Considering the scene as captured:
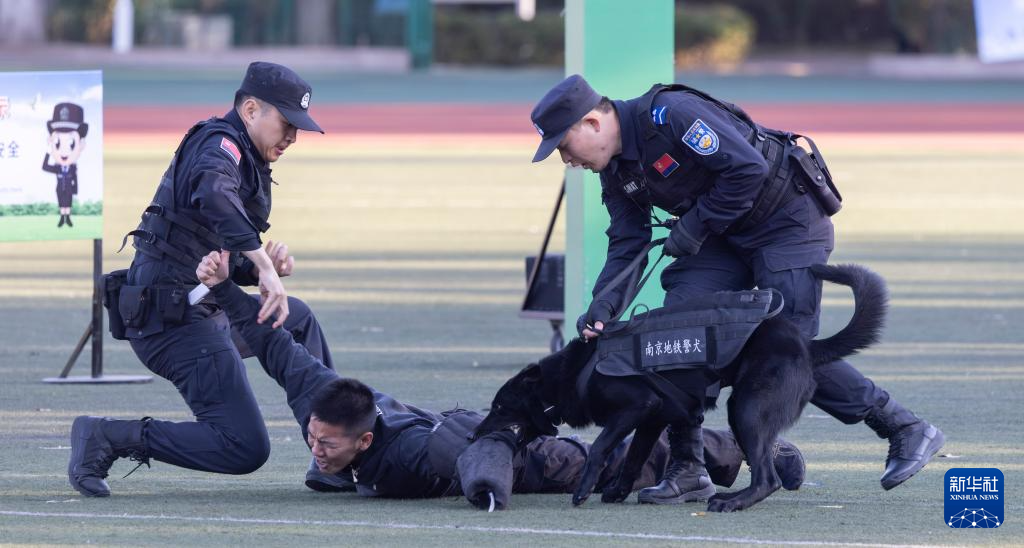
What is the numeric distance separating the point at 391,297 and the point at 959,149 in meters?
14.0

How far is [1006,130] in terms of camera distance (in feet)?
84.8

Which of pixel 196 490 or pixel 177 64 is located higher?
pixel 177 64

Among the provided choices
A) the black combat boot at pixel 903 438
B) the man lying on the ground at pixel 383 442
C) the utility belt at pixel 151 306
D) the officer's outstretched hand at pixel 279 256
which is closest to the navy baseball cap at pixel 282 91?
the officer's outstretched hand at pixel 279 256

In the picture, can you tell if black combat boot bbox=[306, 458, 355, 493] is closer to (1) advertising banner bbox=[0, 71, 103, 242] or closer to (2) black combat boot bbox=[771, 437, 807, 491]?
(2) black combat boot bbox=[771, 437, 807, 491]

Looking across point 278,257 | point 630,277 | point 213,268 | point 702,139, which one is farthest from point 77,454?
point 702,139

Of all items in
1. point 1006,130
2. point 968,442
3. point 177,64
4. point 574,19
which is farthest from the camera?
point 177,64

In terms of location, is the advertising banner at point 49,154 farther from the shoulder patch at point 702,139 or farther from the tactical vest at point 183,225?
the shoulder patch at point 702,139

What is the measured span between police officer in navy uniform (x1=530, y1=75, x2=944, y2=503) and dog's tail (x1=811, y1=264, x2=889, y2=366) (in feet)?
0.48

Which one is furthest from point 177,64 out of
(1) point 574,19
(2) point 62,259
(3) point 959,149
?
(1) point 574,19

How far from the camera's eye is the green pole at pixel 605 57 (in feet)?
26.9

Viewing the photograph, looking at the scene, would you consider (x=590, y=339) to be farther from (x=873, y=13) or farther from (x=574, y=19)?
(x=873, y=13)

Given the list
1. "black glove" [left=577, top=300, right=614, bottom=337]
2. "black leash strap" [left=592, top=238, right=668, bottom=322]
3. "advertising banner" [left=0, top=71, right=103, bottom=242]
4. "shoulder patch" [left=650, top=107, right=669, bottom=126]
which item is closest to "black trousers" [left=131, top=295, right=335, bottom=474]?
"black glove" [left=577, top=300, right=614, bottom=337]

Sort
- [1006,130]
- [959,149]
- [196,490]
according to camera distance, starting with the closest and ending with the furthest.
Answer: [196,490], [959,149], [1006,130]

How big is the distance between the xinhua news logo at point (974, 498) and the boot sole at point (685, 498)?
0.91 meters
